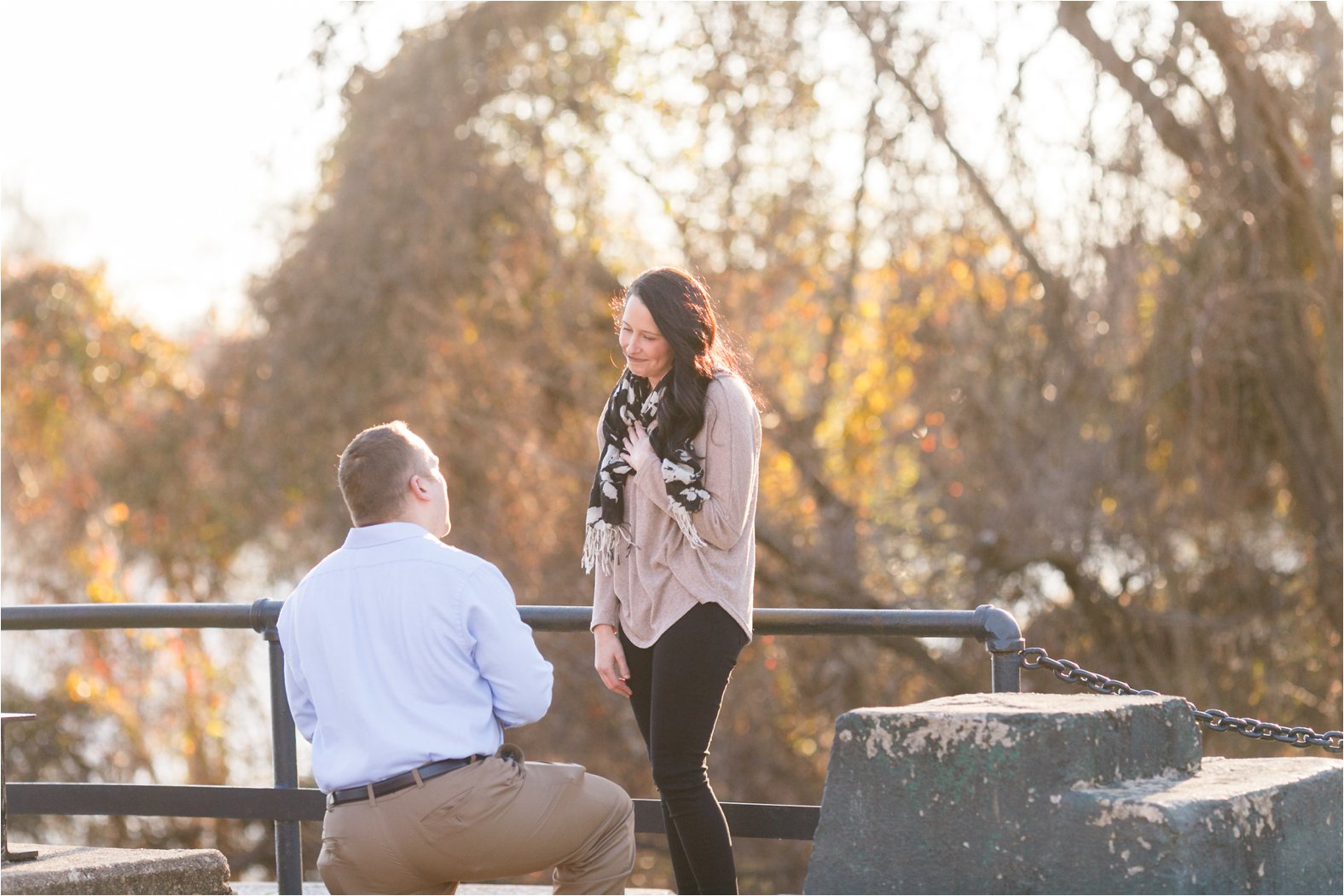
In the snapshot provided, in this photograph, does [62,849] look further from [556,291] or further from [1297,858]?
[556,291]

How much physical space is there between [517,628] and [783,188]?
6530 mm

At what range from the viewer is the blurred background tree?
781 centimetres

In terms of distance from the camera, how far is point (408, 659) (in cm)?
284

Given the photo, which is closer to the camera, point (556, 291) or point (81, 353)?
point (556, 291)

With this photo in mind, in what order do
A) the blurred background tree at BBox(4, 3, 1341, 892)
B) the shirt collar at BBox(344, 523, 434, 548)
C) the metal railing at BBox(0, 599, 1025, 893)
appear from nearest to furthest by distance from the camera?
the shirt collar at BBox(344, 523, 434, 548)
the metal railing at BBox(0, 599, 1025, 893)
the blurred background tree at BBox(4, 3, 1341, 892)

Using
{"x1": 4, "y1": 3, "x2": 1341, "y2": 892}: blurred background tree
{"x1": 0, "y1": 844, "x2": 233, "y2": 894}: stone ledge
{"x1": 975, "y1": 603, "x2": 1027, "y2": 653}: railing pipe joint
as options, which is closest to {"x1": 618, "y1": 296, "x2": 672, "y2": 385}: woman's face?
{"x1": 975, "y1": 603, "x2": 1027, "y2": 653}: railing pipe joint

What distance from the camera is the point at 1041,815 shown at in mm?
2615

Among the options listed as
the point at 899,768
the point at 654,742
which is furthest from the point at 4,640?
the point at 899,768

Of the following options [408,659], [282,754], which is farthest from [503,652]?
[282,754]

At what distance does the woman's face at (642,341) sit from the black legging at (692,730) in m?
0.56

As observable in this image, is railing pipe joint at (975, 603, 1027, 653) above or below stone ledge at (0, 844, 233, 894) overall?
above

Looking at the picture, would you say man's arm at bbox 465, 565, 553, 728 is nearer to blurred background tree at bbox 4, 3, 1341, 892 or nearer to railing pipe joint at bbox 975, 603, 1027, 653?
railing pipe joint at bbox 975, 603, 1027, 653

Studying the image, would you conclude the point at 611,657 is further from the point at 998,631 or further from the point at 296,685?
the point at 998,631

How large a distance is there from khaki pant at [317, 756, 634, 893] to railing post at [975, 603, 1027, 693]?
1.08 meters
